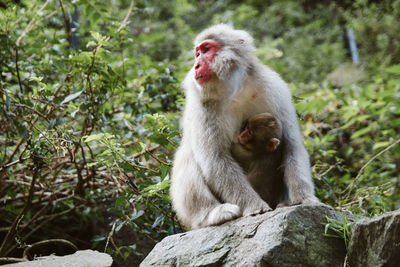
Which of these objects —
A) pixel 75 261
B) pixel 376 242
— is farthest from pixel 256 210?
pixel 75 261

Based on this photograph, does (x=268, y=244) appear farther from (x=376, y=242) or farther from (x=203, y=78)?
(x=203, y=78)

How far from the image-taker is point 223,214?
3188mm

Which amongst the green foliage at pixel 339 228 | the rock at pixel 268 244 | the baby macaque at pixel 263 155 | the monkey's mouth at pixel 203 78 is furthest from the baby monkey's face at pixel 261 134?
the green foliage at pixel 339 228

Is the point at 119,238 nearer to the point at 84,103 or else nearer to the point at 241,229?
the point at 84,103

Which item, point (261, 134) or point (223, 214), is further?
point (261, 134)

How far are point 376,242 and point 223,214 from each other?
3.79 ft

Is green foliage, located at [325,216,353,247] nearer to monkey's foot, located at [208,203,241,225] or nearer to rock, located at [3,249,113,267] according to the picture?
monkey's foot, located at [208,203,241,225]

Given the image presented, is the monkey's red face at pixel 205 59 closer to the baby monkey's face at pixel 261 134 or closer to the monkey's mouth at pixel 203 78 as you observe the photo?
the monkey's mouth at pixel 203 78

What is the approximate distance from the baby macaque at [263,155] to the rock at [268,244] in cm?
63

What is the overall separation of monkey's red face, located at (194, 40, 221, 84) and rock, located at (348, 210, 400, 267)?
5.91 feet

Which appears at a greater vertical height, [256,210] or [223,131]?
[223,131]

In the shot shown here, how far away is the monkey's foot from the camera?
3.17 metres

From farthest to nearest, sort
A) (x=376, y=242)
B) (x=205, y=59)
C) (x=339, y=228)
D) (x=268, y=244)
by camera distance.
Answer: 1. (x=205, y=59)
2. (x=339, y=228)
3. (x=268, y=244)
4. (x=376, y=242)

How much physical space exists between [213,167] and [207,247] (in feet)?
2.56
